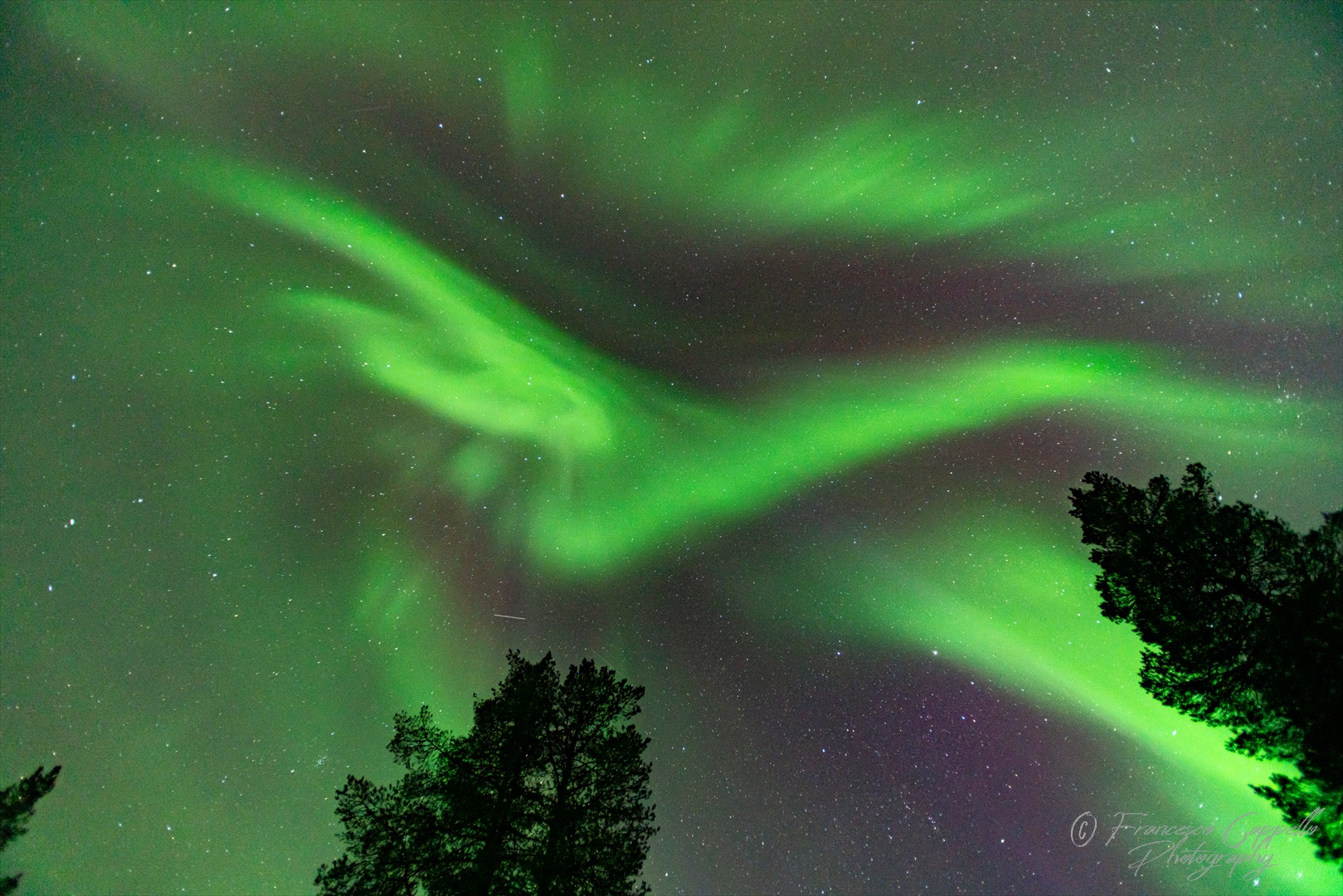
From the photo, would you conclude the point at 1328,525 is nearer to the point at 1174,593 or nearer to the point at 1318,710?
the point at 1174,593

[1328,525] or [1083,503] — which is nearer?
[1328,525]

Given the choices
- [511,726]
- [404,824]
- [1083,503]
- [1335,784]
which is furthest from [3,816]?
[1335,784]

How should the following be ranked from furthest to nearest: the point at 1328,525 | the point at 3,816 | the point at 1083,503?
the point at 3,816 → the point at 1083,503 → the point at 1328,525

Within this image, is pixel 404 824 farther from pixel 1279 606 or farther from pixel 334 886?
pixel 1279 606

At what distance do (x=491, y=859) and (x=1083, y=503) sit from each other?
11.1m

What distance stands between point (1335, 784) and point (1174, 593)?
8.11ft

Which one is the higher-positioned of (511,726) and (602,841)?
(511,726)

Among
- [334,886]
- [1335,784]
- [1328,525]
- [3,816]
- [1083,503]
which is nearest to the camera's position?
[1335,784]

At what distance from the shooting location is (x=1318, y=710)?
6426mm

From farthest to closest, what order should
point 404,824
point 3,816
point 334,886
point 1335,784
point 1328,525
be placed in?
1. point 3,816
2. point 404,824
3. point 334,886
4. point 1328,525
5. point 1335,784

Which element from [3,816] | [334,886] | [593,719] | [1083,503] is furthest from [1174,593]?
[3,816]

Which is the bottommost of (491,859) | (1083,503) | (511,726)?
(491,859)

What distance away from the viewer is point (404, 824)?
25.9 feet

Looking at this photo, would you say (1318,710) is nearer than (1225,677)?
Yes
